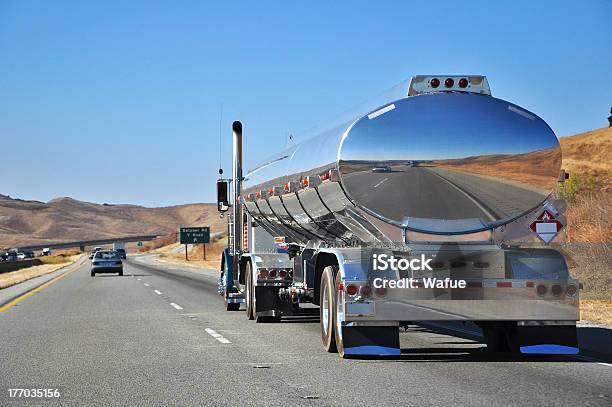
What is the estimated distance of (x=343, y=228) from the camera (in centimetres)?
1272

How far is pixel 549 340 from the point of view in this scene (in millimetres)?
11477

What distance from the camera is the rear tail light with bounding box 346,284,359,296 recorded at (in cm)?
1124

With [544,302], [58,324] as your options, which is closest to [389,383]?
[544,302]

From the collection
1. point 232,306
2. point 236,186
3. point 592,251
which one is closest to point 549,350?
point 232,306

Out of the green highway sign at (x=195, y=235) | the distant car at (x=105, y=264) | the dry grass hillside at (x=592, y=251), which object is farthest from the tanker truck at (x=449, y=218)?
the green highway sign at (x=195, y=235)

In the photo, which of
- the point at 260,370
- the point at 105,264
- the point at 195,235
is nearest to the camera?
the point at 260,370

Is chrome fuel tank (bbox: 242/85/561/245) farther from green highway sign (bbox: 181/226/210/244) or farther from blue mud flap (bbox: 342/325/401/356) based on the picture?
green highway sign (bbox: 181/226/210/244)

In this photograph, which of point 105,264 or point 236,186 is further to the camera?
point 105,264

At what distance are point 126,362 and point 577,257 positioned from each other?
1888cm

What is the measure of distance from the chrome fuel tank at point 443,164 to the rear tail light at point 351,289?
0.77 m

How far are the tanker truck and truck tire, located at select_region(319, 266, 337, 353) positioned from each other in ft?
0.38

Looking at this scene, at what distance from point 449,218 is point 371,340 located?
178 cm

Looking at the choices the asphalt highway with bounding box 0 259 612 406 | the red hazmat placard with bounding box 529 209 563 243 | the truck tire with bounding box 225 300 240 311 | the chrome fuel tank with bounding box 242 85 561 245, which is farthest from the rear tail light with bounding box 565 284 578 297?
the truck tire with bounding box 225 300 240 311

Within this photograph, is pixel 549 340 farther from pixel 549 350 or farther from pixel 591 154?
pixel 591 154
